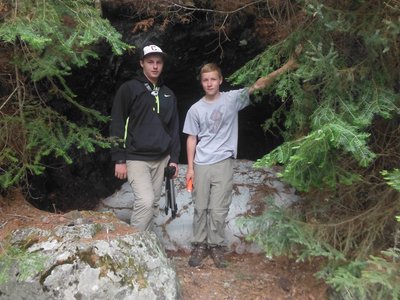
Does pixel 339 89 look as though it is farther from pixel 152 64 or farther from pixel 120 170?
pixel 120 170

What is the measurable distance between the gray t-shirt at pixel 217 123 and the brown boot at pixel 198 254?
1009 millimetres

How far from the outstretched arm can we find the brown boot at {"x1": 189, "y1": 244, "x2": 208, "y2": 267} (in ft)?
6.23

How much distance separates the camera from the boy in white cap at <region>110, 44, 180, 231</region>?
201 inches

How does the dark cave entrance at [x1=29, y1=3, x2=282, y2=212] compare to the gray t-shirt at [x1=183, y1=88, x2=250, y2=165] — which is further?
the dark cave entrance at [x1=29, y1=3, x2=282, y2=212]

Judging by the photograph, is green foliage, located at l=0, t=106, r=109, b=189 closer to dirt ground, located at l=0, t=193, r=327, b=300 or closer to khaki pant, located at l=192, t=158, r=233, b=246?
dirt ground, located at l=0, t=193, r=327, b=300

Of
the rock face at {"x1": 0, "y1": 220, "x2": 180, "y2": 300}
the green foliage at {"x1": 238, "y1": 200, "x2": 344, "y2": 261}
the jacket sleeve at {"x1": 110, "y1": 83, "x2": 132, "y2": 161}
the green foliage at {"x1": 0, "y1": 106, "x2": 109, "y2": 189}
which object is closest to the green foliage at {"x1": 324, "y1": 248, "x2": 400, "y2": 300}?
the green foliage at {"x1": 238, "y1": 200, "x2": 344, "y2": 261}

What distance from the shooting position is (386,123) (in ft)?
14.8

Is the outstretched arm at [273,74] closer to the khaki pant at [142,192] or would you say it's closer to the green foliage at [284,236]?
the green foliage at [284,236]

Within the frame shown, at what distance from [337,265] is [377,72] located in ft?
5.72

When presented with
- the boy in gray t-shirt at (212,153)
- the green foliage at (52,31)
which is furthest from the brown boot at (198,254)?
the green foliage at (52,31)

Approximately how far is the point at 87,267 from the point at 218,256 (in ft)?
6.05

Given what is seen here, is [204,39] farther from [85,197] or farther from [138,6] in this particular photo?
[85,197]

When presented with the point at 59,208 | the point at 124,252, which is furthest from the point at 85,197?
the point at 124,252

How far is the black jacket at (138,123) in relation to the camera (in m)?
5.13
